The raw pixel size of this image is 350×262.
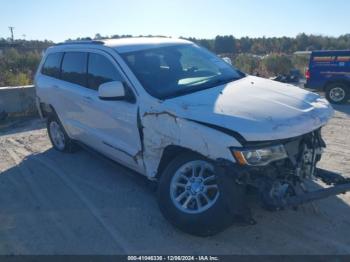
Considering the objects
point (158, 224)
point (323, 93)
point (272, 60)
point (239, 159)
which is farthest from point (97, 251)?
point (272, 60)

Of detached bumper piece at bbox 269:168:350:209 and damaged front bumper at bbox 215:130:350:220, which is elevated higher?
damaged front bumper at bbox 215:130:350:220

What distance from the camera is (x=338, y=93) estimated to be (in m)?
12.1

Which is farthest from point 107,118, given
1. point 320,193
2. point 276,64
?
point 276,64

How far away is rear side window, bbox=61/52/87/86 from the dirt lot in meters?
1.42

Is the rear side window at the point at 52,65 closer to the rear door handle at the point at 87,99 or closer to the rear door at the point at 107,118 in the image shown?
the rear door at the point at 107,118

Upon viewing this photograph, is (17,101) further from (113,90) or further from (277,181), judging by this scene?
(277,181)

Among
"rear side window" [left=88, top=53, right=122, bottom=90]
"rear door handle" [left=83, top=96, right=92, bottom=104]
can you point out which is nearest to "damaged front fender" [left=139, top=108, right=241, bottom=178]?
"rear side window" [left=88, top=53, right=122, bottom=90]

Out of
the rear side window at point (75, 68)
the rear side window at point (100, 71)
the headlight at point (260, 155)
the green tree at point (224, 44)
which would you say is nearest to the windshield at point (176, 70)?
the rear side window at point (100, 71)

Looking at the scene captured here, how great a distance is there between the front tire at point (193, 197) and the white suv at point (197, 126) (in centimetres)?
1

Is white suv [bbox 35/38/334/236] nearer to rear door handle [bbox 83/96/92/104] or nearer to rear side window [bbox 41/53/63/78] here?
rear door handle [bbox 83/96/92/104]

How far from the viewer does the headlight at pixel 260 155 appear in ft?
11.2

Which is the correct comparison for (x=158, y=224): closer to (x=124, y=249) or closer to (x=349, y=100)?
(x=124, y=249)

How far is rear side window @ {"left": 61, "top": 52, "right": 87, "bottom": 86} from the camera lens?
555cm

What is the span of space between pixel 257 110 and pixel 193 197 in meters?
1.09
